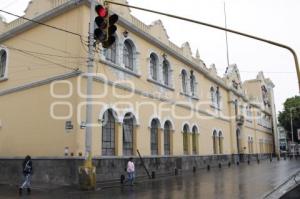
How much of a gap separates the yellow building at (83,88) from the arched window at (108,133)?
55 millimetres

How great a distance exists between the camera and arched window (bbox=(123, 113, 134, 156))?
20656mm

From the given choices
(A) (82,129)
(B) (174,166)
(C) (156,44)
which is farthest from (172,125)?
(A) (82,129)

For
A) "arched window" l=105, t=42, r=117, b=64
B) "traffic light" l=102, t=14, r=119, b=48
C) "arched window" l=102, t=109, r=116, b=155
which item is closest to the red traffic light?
"traffic light" l=102, t=14, r=119, b=48

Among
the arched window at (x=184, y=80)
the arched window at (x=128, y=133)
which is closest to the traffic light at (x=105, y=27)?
the arched window at (x=128, y=133)

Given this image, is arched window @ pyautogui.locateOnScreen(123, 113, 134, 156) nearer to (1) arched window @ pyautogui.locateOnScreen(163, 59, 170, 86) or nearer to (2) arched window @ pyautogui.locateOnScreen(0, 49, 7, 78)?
(1) arched window @ pyautogui.locateOnScreen(163, 59, 170, 86)

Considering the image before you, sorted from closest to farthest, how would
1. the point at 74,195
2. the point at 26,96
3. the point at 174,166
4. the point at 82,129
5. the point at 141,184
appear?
the point at 74,195 < the point at 82,129 < the point at 141,184 < the point at 26,96 < the point at 174,166

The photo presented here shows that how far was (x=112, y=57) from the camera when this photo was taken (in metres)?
20.5

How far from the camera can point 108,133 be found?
19.3 m

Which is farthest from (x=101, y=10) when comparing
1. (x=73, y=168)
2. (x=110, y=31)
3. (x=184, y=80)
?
(x=184, y=80)

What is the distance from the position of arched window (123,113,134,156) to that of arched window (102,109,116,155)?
43.5 inches

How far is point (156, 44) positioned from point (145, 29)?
162 centimetres

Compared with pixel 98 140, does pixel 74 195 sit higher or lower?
lower

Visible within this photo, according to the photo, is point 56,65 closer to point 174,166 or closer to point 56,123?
point 56,123

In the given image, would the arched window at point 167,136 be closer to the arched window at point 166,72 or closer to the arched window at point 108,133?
the arched window at point 166,72
